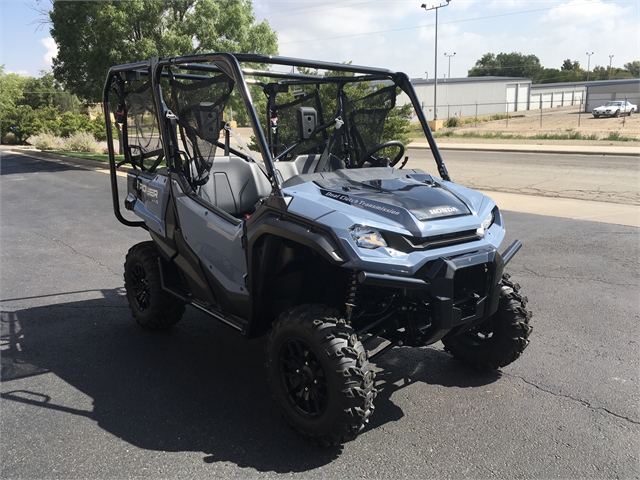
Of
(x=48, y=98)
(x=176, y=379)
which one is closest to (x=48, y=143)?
(x=176, y=379)

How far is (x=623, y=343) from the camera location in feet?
15.0

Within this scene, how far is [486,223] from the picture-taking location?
358cm

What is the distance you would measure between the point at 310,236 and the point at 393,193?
725mm

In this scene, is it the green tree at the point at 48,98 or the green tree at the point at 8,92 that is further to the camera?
the green tree at the point at 48,98

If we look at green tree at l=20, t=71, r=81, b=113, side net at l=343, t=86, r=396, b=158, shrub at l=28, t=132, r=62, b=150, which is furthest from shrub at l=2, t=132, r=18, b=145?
side net at l=343, t=86, r=396, b=158

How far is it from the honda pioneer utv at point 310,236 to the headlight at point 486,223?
21 millimetres

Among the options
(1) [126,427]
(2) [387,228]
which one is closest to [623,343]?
(2) [387,228]

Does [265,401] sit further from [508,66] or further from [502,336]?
[508,66]

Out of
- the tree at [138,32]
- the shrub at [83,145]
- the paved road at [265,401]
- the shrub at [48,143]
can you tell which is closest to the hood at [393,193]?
the paved road at [265,401]

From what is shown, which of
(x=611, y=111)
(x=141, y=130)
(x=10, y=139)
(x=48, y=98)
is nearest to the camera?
(x=141, y=130)

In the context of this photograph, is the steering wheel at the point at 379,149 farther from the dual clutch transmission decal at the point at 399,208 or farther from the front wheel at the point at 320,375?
the front wheel at the point at 320,375

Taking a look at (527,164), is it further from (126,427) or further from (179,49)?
(126,427)

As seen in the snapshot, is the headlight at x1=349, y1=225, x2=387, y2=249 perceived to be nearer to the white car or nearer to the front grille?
the front grille

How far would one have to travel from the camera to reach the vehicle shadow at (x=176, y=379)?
3.29m
